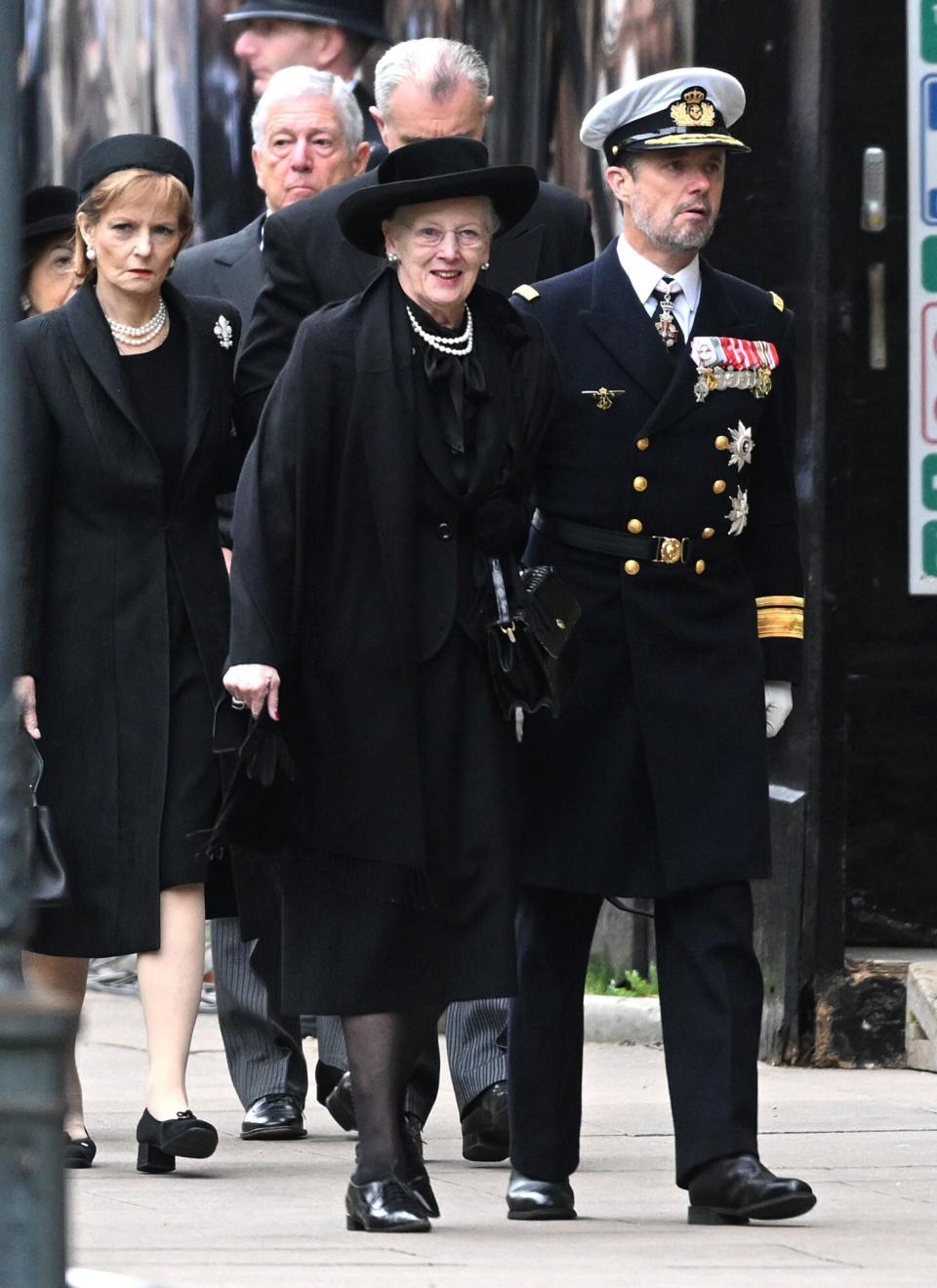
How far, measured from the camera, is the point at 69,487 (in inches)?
278

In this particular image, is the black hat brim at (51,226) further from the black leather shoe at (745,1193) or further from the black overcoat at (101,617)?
the black leather shoe at (745,1193)

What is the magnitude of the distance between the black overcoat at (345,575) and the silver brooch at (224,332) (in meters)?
1.22

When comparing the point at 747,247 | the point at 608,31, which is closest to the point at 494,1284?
the point at 747,247

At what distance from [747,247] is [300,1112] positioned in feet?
8.49

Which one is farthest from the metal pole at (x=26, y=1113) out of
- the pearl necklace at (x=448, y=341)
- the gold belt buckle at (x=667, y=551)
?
the gold belt buckle at (x=667, y=551)

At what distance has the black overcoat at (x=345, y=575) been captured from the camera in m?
6.00

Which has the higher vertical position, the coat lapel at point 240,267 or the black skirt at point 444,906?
the coat lapel at point 240,267

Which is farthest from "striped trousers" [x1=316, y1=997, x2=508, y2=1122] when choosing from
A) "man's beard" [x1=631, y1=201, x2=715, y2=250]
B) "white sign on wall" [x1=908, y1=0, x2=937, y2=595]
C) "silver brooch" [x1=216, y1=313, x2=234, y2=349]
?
"white sign on wall" [x1=908, y1=0, x2=937, y2=595]

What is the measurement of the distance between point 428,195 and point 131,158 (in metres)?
1.17

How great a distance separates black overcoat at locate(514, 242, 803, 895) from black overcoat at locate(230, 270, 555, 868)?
0.24 metres

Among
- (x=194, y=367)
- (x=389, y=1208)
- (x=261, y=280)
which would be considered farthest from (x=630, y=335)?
(x=261, y=280)

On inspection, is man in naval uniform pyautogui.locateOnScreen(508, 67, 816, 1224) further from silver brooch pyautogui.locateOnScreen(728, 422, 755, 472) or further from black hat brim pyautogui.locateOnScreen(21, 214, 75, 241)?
black hat brim pyautogui.locateOnScreen(21, 214, 75, 241)

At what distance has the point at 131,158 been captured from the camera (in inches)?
279

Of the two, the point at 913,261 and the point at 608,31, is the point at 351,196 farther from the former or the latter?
the point at 608,31
